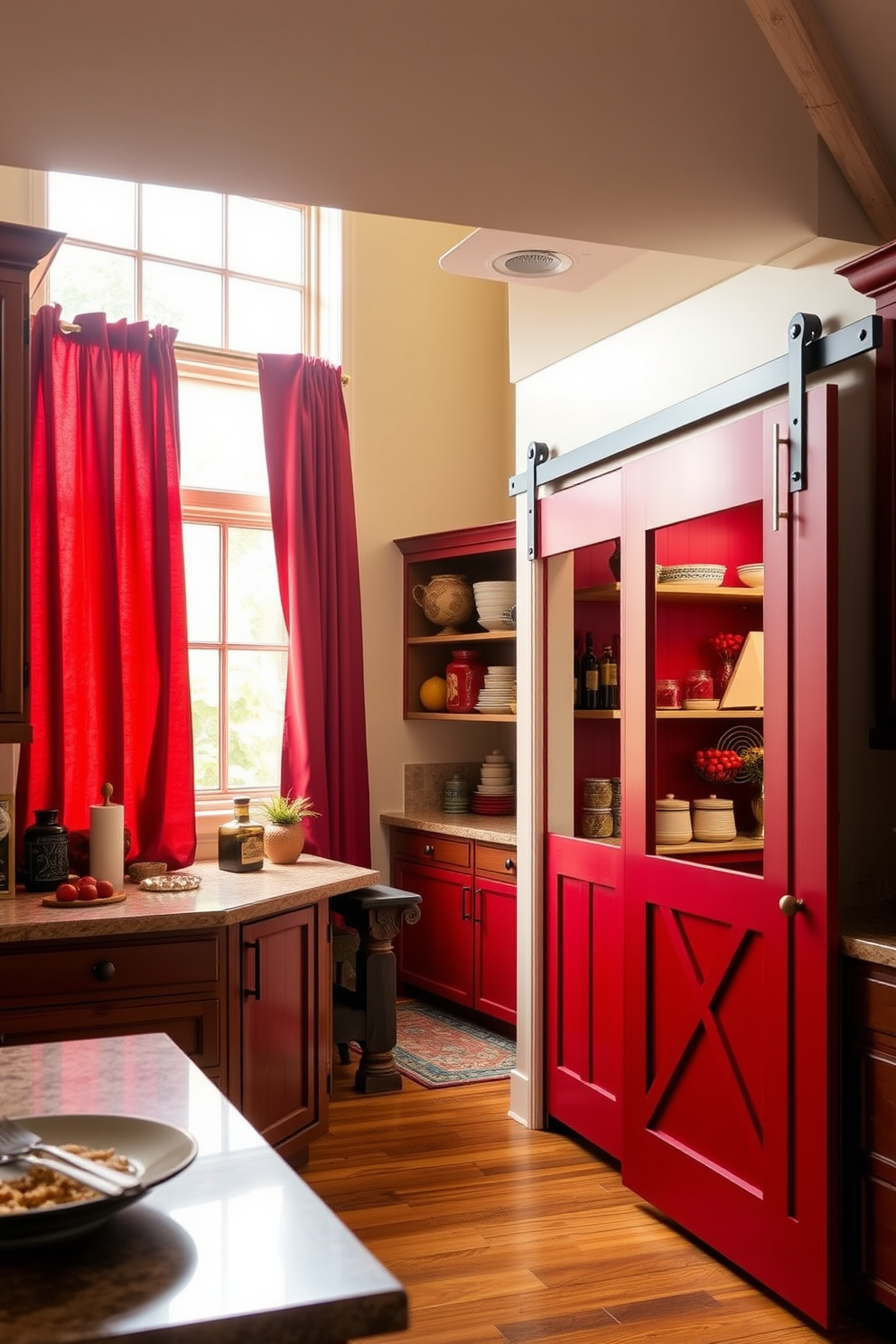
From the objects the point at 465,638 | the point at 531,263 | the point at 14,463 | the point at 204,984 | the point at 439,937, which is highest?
the point at 531,263

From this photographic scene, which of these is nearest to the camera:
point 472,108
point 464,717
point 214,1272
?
point 214,1272

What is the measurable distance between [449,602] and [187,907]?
244 centimetres

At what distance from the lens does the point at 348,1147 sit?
3.81 m

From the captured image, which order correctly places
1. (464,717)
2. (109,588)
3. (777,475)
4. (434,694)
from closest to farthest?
(777,475) < (109,588) < (464,717) < (434,694)

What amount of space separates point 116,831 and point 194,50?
2438mm

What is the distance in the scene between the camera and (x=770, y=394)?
117 inches

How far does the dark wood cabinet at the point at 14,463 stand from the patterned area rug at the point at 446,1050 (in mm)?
2114

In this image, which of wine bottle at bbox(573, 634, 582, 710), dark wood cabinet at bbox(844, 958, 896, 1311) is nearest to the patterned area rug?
wine bottle at bbox(573, 634, 582, 710)

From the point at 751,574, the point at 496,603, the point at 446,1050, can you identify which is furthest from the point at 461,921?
the point at 751,574

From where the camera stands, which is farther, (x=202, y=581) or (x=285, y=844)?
(x=202, y=581)

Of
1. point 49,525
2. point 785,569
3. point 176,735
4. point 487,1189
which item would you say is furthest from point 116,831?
point 785,569

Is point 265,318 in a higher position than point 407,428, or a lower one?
higher

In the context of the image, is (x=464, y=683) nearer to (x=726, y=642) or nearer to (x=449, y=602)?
(x=449, y=602)

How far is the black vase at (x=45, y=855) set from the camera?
378cm
